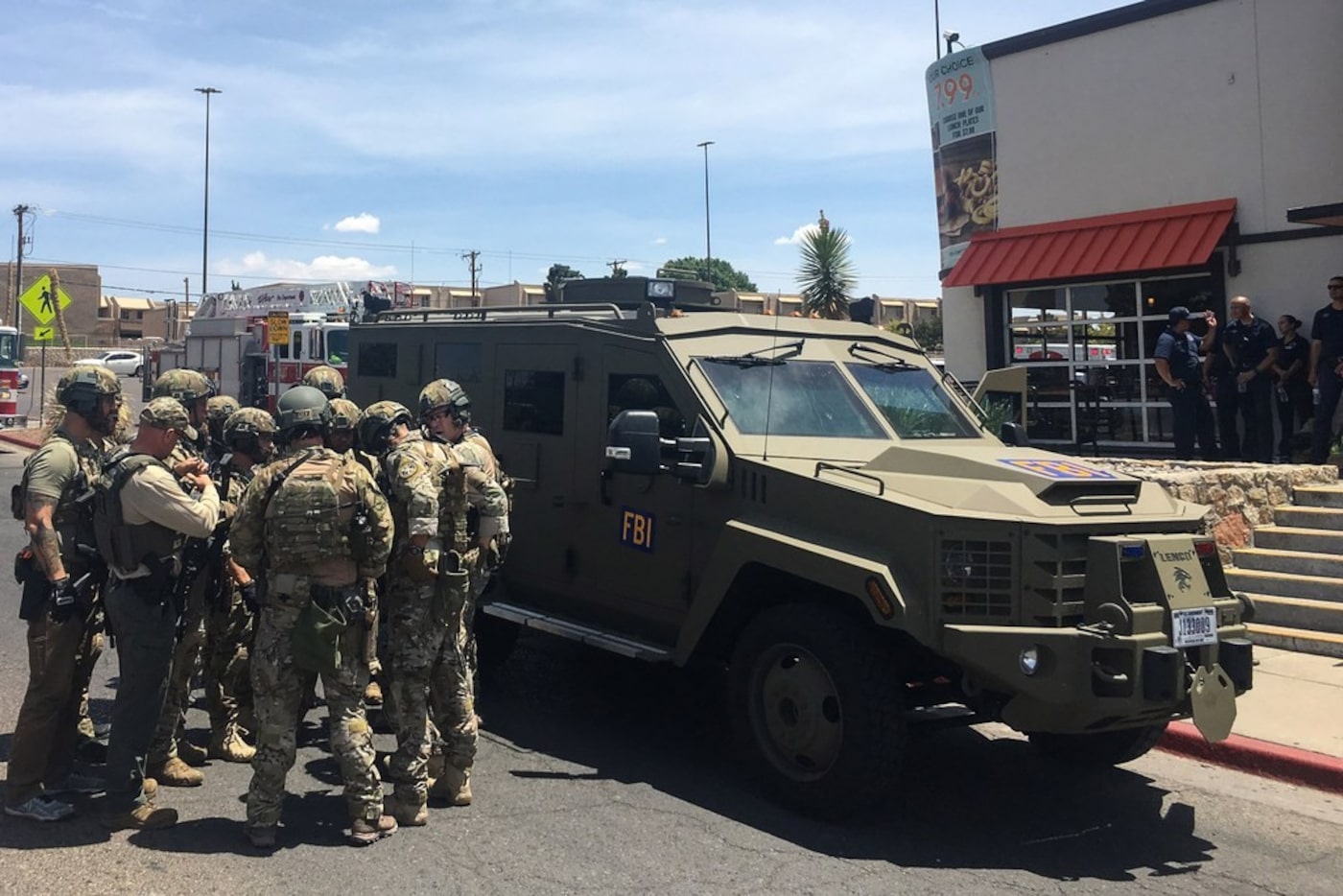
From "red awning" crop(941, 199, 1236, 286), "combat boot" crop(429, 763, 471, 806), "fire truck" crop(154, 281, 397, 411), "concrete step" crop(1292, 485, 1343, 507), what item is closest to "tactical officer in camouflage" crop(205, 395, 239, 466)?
"combat boot" crop(429, 763, 471, 806)

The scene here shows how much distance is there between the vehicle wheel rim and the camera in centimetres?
494

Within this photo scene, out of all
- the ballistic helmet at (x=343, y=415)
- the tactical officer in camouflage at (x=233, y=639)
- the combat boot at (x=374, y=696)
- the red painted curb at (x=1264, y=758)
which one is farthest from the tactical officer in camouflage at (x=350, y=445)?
the red painted curb at (x=1264, y=758)

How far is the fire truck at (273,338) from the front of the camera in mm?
22562

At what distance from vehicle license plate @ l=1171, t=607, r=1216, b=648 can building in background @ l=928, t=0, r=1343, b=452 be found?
27.1ft

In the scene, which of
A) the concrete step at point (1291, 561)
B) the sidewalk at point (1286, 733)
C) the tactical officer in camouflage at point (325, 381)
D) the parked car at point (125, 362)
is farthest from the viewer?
the parked car at point (125, 362)

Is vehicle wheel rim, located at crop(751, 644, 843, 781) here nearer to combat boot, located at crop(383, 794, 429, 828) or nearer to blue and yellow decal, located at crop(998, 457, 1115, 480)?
blue and yellow decal, located at crop(998, 457, 1115, 480)

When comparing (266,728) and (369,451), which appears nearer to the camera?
(266,728)

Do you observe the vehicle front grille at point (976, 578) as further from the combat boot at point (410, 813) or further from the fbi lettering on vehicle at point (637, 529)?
the combat boot at point (410, 813)

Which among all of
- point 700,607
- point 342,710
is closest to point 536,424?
point 700,607

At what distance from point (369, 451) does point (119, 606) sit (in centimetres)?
169

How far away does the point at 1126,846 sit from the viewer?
487 centimetres

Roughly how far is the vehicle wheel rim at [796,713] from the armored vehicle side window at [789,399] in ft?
3.98

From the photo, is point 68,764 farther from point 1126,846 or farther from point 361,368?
point 1126,846

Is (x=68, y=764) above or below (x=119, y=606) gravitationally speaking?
below
